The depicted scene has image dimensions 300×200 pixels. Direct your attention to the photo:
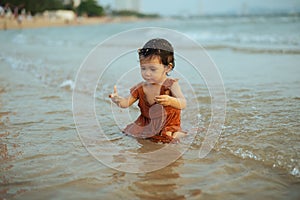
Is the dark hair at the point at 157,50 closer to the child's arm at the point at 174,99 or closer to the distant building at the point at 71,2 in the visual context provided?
the child's arm at the point at 174,99

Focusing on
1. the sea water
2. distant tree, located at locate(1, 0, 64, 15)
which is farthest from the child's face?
distant tree, located at locate(1, 0, 64, 15)

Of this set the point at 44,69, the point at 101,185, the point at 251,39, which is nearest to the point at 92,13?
the point at 251,39

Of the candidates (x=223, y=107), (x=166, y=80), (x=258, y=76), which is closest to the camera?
(x=166, y=80)

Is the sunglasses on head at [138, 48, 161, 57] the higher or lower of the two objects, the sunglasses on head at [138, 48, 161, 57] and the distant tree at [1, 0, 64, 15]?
the lower

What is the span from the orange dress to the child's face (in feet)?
0.33

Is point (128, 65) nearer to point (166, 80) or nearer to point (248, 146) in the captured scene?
point (166, 80)

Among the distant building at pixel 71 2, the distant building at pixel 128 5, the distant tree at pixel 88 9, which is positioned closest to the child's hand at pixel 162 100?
the distant building at pixel 71 2

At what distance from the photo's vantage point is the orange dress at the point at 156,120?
9.29ft

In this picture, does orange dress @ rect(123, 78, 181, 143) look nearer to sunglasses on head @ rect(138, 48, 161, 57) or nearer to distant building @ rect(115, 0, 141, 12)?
sunglasses on head @ rect(138, 48, 161, 57)

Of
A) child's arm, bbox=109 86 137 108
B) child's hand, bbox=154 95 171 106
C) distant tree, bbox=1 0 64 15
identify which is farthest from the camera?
distant tree, bbox=1 0 64 15

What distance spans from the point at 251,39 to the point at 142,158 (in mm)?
13468

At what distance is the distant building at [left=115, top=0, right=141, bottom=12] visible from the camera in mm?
126688

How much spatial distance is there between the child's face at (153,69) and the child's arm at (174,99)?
15 cm

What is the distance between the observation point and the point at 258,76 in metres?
5.57
